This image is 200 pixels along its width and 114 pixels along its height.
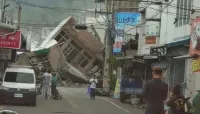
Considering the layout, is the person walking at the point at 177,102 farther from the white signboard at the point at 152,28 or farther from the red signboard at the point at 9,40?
the white signboard at the point at 152,28

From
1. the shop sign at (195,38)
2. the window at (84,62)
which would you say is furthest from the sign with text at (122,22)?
the window at (84,62)

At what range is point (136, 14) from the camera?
119 ft

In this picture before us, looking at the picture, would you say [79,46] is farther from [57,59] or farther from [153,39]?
[153,39]

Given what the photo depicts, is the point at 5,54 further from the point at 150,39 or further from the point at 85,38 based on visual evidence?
the point at 85,38

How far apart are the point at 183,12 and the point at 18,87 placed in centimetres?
962

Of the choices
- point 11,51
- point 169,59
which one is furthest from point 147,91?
point 11,51

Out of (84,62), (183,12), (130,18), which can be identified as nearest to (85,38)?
(84,62)

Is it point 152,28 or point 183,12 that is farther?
point 152,28

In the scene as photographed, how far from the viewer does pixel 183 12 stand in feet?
81.3

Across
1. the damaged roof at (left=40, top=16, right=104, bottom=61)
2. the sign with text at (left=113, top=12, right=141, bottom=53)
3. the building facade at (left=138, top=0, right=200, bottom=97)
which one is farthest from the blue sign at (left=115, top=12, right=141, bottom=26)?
the damaged roof at (left=40, top=16, right=104, bottom=61)

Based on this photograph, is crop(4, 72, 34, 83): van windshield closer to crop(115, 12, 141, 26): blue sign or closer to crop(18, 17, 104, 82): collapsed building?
crop(115, 12, 141, 26): blue sign

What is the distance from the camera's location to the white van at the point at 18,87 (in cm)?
2253

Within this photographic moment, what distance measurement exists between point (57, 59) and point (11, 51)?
29351 millimetres

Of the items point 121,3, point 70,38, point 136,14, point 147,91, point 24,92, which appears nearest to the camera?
point 147,91
